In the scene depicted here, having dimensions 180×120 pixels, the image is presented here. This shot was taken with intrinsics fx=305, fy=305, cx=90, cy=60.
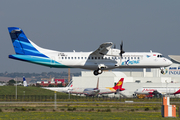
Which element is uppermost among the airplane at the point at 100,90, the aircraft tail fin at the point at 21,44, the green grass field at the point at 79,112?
the aircraft tail fin at the point at 21,44

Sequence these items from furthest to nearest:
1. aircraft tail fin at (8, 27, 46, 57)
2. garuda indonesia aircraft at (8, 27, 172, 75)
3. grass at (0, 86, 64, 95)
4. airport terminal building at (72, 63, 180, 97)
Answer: airport terminal building at (72, 63, 180, 97)
grass at (0, 86, 64, 95)
aircraft tail fin at (8, 27, 46, 57)
garuda indonesia aircraft at (8, 27, 172, 75)

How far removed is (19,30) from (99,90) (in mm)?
47855

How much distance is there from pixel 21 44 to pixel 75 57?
9484mm

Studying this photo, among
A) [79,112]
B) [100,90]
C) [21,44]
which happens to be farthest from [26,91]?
[79,112]

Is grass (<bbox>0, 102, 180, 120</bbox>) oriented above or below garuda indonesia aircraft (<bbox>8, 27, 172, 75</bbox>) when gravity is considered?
below

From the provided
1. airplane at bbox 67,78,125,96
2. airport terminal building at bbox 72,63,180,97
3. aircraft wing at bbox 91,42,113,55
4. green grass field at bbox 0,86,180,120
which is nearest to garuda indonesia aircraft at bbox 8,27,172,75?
aircraft wing at bbox 91,42,113,55

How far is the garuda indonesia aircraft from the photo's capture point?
2010 inches

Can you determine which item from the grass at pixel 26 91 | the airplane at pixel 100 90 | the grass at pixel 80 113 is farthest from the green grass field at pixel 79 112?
the grass at pixel 26 91

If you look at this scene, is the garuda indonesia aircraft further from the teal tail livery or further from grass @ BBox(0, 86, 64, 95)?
grass @ BBox(0, 86, 64, 95)

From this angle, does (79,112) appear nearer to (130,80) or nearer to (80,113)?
(80,113)

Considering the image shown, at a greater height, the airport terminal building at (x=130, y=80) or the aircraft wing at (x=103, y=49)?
the aircraft wing at (x=103, y=49)

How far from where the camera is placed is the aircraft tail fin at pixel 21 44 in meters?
51.5

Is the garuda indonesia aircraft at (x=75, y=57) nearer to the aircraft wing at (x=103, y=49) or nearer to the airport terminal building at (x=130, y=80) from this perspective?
the aircraft wing at (x=103, y=49)

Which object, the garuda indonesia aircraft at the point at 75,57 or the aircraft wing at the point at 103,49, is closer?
the aircraft wing at the point at 103,49
